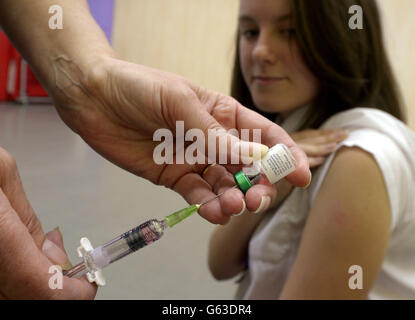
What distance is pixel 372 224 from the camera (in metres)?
0.74

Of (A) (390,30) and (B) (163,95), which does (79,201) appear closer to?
(B) (163,95)

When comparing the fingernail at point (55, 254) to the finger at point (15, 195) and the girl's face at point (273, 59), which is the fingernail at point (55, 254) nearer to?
the finger at point (15, 195)

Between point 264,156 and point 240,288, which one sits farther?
point 240,288

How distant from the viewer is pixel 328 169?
2.65 ft

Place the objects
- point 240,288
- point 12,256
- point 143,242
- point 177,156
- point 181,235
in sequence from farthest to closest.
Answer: point 181,235 → point 240,288 → point 177,156 → point 143,242 → point 12,256

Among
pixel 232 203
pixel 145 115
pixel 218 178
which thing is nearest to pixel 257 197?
pixel 232 203

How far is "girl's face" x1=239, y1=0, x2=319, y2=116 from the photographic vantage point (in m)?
0.90

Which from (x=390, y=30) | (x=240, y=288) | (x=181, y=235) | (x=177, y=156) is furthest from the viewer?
(x=390, y=30)

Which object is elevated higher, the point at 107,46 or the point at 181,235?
the point at 107,46

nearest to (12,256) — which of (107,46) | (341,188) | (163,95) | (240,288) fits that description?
(163,95)

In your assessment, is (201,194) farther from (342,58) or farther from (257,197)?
(342,58)

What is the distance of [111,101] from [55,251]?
270 mm

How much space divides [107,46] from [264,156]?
1.28ft

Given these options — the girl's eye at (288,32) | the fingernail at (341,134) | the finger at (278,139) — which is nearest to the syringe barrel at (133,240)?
the finger at (278,139)
